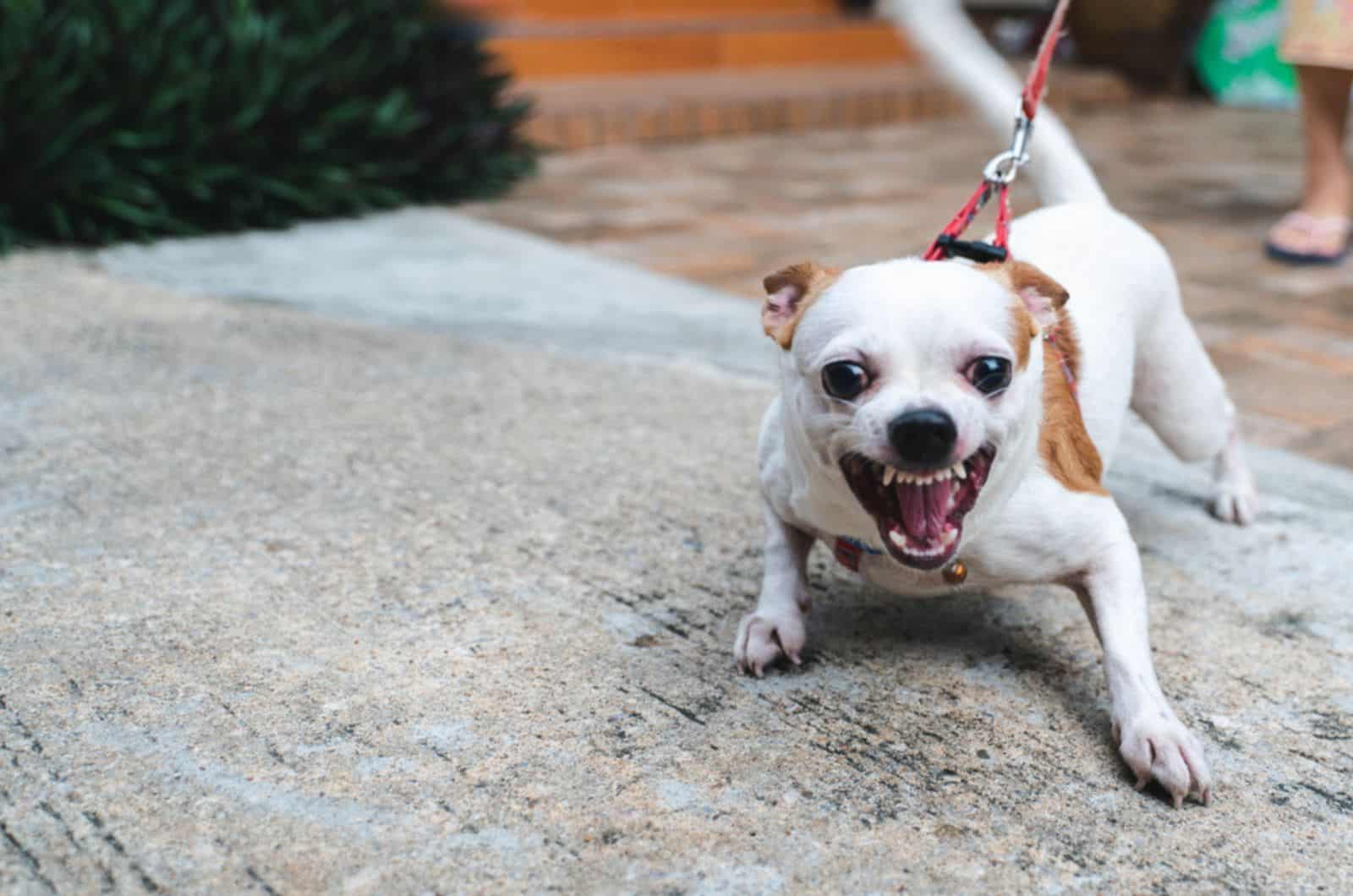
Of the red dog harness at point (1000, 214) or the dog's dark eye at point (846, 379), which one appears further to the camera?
the red dog harness at point (1000, 214)

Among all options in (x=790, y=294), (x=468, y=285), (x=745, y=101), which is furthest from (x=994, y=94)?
(x=745, y=101)

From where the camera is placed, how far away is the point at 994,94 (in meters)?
2.53

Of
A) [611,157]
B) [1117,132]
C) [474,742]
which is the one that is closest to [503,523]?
[474,742]

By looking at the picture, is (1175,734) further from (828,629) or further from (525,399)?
(525,399)

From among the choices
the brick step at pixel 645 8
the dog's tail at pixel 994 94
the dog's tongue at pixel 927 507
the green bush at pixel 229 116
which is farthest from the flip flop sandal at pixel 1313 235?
the brick step at pixel 645 8

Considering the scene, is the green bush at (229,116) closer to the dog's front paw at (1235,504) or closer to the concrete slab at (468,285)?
the concrete slab at (468,285)

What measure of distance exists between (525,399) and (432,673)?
1350mm

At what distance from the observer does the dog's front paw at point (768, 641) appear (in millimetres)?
1942

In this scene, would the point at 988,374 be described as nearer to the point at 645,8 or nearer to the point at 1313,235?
the point at 1313,235

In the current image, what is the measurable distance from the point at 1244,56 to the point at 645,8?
3.79m

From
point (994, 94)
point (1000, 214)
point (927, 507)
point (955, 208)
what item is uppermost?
point (994, 94)

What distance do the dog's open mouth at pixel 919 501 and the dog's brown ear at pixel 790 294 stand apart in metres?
0.20

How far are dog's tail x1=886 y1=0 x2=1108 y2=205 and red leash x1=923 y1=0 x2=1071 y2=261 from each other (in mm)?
126

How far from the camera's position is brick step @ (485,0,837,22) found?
7.47m
